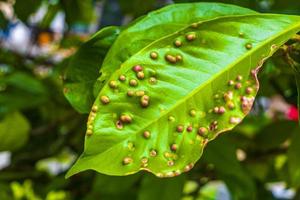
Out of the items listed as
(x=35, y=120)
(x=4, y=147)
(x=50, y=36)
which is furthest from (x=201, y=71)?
(x=50, y=36)

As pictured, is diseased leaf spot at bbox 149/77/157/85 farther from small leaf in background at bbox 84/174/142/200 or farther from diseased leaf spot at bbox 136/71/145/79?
small leaf in background at bbox 84/174/142/200

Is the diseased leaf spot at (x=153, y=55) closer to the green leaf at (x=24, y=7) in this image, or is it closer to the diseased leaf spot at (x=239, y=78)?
the diseased leaf spot at (x=239, y=78)

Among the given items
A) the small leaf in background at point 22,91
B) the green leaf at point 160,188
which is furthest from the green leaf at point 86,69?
the small leaf in background at point 22,91

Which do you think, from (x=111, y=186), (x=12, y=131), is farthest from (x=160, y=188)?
(x=12, y=131)

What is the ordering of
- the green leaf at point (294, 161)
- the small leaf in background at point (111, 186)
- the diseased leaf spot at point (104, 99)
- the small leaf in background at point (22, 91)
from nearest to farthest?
1. the diseased leaf spot at point (104, 99)
2. the green leaf at point (294, 161)
3. the small leaf in background at point (111, 186)
4. the small leaf in background at point (22, 91)

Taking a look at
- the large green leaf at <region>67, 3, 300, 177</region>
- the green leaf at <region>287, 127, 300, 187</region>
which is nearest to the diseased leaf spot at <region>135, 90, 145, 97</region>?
the large green leaf at <region>67, 3, 300, 177</region>

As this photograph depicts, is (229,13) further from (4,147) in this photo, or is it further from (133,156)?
(4,147)

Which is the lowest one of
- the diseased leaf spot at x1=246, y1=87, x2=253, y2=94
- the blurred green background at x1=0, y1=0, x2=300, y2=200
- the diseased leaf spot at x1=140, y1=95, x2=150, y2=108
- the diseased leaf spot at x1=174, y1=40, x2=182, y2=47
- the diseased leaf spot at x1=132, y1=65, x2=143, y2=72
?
the blurred green background at x1=0, y1=0, x2=300, y2=200
